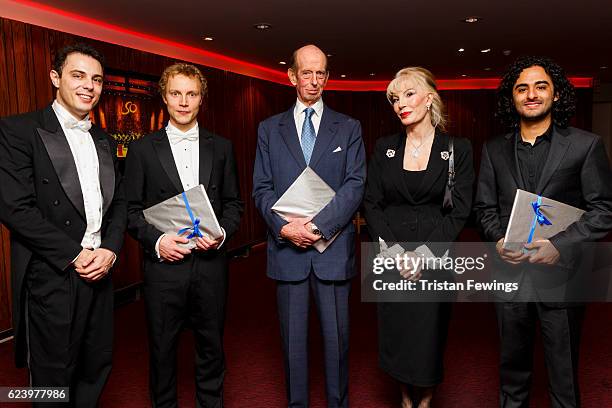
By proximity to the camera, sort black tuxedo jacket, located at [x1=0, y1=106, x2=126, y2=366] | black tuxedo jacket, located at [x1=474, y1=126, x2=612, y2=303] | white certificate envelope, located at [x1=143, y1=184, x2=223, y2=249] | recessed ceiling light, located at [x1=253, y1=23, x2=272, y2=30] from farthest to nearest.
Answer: recessed ceiling light, located at [x1=253, y1=23, x2=272, y2=30], white certificate envelope, located at [x1=143, y1=184, x2=223, y2=249], black tuxedo jacket, located at [x1=474, y1=126, x2=612, y2=303], black tuxedo jacket, located at [x1=0, y1=106, x2=126, y2=366]

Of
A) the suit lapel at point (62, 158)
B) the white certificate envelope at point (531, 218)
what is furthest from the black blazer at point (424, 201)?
the suit lapel at point (62, 158)

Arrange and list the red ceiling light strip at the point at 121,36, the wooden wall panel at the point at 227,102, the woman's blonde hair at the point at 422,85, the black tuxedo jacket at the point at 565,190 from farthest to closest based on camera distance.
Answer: the red ceiling light strip at the point at 121,36 → the wooden wall panel at the point at 227,102 → the woman's blonde hair at the point at 422,85 → the black tuxedo jacket at the point at 565,190

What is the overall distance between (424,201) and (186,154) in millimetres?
1202

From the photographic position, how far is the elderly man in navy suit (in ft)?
8.43

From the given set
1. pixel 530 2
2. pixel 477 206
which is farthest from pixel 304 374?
pixel 530 2

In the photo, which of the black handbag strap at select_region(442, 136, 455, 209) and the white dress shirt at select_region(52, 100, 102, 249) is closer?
the white dress shirt at select_region(52, 100, 102, 249)

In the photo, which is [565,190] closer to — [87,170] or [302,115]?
[302,115]

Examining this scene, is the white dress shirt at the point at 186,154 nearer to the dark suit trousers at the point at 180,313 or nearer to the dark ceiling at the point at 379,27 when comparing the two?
the dark suit trousers at the point at 180,313

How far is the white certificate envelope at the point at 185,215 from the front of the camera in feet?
8.05

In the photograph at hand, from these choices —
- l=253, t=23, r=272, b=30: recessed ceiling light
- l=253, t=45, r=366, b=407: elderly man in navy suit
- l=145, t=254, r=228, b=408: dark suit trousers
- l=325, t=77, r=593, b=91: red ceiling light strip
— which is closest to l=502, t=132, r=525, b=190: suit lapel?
l=253, t=45, r=366, b=407: elderly man in navy suit

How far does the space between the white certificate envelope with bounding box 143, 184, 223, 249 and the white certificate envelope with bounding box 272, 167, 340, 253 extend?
316 millimetres

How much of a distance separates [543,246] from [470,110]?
1129 cm

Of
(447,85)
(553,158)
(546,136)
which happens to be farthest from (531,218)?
(447,85)

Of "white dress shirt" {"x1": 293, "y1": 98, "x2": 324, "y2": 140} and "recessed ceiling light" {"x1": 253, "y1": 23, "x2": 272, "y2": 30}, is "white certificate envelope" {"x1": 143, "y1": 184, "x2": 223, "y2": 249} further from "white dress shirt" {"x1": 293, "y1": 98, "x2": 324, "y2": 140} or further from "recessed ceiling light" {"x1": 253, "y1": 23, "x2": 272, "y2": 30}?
"recessed ceiling light" {"x1": 253, "y1": 23, "x2": 272, "y2": 30}
